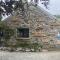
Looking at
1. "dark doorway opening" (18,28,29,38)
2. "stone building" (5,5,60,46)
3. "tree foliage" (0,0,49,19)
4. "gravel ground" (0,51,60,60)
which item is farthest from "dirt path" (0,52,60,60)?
"tree foliage" (0,0,49,19)

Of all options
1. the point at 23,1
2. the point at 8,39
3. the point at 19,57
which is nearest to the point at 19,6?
the point at 23,1

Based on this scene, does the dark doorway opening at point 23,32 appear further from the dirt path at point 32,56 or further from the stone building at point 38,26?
the dirt path at point 32,56

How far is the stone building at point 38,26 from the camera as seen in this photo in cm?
577

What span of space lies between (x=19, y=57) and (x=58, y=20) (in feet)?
4.83

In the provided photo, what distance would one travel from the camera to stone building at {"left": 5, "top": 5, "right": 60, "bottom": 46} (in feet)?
18.9

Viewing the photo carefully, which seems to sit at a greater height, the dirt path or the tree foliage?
the tree foliage

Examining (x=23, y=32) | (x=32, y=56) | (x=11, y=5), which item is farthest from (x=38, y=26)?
(x=11, y=5)

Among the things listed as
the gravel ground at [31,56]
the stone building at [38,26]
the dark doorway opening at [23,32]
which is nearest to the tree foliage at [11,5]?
the stone building at [38,26]

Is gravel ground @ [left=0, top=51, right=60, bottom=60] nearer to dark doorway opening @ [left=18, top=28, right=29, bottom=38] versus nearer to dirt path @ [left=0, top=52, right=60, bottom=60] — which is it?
dirt path @ [left=0, top=52, right=60, bottom=60]

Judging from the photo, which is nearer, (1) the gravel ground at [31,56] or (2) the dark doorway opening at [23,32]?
(1) the gravel ground at [31,56]

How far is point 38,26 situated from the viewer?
5.79 m

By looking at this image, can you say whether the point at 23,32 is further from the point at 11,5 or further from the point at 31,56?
the point at 11,5

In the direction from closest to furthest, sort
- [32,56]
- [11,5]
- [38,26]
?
[32,56] < [38,26] < [11,5]

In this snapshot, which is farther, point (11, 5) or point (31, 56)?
point (11, 5)
